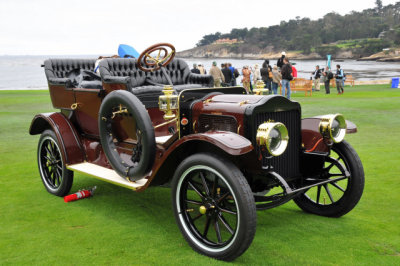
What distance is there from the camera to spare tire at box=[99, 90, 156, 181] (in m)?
3.72

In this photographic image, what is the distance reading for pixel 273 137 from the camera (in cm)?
329

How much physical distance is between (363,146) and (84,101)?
488cm

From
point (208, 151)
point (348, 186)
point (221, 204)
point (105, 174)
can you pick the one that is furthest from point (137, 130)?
point (348, 186)

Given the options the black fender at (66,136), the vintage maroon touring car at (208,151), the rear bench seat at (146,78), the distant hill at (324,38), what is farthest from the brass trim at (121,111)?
the distant hill at (324,38)

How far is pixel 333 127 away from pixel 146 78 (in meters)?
2.83

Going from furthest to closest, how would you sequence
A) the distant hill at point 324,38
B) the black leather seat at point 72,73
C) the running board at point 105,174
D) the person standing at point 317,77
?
the distant hill at point 324,38, the person standing at point 317,77, the black leather seat at point 72,73, the running board at point 105,174

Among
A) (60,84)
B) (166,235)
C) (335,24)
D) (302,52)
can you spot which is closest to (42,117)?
(60,84)

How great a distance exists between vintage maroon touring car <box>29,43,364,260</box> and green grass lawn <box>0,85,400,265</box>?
0.23 metres

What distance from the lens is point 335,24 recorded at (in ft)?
377

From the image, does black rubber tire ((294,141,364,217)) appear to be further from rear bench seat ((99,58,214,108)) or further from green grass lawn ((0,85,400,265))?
rear bench seat ((99,58,214,108))

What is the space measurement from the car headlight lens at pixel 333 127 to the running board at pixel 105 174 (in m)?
1.77

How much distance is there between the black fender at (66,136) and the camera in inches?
190

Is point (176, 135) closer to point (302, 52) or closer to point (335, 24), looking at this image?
point (302, 52)

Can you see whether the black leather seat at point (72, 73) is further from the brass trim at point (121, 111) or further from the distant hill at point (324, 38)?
the distant hill at point (324, 38)
